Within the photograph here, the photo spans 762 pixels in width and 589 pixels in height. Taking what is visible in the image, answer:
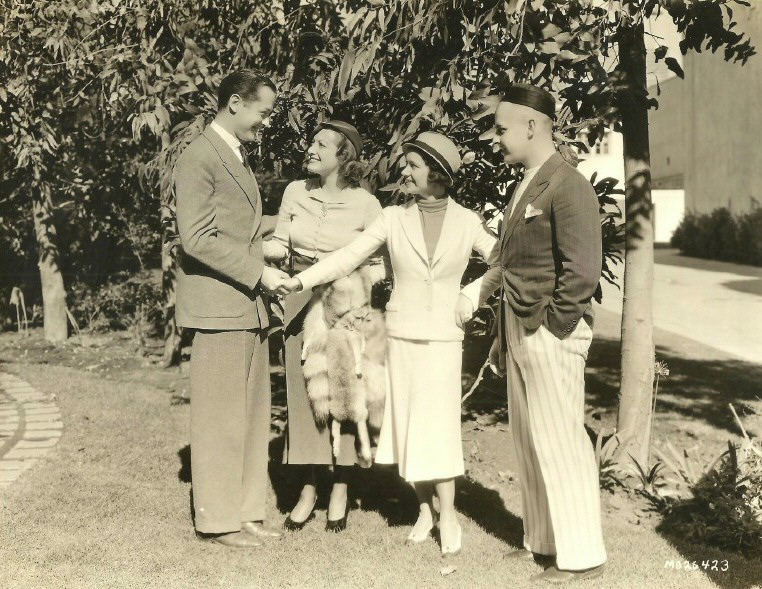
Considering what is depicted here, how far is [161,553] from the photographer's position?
13.5 ft

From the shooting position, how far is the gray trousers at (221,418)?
4.10m

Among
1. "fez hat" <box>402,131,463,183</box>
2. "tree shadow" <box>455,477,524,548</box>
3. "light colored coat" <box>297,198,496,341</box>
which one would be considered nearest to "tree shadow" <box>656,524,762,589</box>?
"tree shadow" <box>455,477,524,548</box>

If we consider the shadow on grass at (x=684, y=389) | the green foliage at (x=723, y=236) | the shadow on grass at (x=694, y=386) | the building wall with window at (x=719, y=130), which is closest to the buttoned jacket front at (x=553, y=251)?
the shadow on grass at (x=684, y=389)

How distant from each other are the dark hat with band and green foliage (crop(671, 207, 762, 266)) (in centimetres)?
2141

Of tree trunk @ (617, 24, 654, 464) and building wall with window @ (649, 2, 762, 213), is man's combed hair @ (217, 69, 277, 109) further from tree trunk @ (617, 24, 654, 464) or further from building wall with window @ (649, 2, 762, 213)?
building wall with window @ (649, 2, 762, 213)

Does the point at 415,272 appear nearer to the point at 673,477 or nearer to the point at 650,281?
the point at 650,281

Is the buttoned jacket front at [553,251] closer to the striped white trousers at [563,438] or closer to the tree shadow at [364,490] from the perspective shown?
the striped white trousers at [563,438]

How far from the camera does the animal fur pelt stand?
4227mm

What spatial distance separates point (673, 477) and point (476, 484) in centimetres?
125

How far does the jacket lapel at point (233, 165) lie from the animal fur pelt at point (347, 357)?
0.63 metres

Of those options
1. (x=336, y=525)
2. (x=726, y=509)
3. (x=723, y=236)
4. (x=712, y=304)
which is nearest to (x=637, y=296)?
(x=726, y=509)

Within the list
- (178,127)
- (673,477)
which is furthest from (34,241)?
(673,477)

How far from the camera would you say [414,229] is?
160 inches

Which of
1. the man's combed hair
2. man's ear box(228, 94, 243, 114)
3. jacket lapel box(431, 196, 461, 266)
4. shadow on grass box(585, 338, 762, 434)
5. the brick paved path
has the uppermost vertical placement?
the man's combed hair
